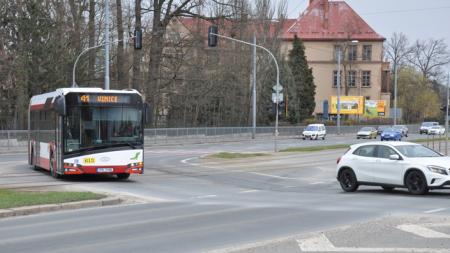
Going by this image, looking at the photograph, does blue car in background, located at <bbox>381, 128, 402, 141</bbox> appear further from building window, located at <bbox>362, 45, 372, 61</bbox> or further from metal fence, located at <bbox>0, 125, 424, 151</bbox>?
building window, located at <bbox>362, 45, 372, 61</bbox>

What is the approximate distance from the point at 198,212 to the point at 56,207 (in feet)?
9.92

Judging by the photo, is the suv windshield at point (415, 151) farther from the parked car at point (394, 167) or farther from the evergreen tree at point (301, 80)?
the evergreen tree at point (301, 80)

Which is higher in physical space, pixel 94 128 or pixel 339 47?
pixel 339 47

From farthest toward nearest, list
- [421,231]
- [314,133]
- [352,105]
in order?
[352,105] < [314,133] < [421,231]

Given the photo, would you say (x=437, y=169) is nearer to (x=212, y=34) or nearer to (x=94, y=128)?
(x=94, y=128)

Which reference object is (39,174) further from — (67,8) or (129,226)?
(67,8)

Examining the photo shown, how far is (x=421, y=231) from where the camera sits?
33.4ft

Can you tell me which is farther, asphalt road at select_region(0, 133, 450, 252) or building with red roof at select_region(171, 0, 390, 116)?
building with red roof at select_region(171, 0, 390, 116)

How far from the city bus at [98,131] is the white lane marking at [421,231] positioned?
1267cm

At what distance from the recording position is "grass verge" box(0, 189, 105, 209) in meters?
14.3

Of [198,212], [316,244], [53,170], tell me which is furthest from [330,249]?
[53,170]

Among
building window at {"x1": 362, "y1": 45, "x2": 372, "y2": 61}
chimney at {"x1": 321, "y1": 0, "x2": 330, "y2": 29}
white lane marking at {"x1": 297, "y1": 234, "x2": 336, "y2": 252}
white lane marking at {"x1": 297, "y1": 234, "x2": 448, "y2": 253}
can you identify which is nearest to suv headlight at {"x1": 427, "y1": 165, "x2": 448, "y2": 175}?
white lane marking at {"x1": 297, "y1": 234, "x2": 336, "y2": 252}

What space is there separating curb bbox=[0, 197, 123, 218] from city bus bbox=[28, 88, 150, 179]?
19.1ft

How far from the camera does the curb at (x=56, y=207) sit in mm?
13455
